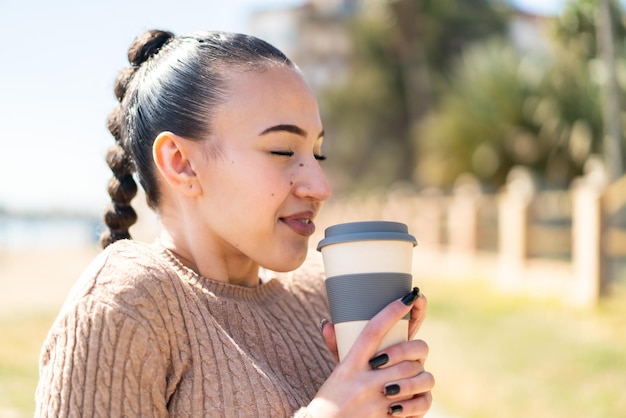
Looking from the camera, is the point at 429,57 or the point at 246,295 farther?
the point at 429,57

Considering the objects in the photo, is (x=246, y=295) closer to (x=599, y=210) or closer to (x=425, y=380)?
(x=425, y=380)

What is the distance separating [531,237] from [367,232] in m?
10.3

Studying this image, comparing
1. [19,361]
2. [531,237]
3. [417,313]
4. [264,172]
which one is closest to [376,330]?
[417,313]

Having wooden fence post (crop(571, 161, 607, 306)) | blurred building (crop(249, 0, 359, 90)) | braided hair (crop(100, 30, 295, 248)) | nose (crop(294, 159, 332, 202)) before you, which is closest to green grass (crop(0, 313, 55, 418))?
braided hair (crop(100, 30, 295, 248))

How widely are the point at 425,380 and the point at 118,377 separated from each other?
23.0 inches

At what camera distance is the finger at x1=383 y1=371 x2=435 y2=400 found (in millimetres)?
1392

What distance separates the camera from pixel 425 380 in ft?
4.65

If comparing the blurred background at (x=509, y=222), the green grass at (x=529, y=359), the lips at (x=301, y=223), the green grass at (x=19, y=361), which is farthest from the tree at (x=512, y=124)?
the lips at (x=301, y=223)

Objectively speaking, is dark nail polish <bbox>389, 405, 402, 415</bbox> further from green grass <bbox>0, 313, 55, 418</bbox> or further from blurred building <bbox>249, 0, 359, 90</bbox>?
blurred building <bbox>249, 0, 359, 90</bbox>

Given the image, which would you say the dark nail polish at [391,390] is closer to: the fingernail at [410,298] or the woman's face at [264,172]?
the fingernail at [410,298]

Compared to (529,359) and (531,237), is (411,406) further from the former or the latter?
(531,237)

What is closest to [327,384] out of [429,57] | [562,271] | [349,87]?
[562,271]

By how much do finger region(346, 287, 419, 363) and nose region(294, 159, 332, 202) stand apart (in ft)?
1.17

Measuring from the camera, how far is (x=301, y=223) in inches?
67.5
